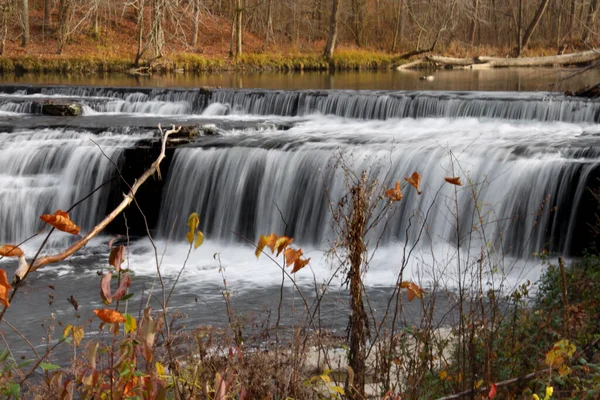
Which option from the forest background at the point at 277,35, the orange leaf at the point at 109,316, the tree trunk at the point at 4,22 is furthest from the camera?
the tree trunk at the point at 4,22

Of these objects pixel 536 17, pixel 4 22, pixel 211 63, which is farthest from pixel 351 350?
pixel 4 22

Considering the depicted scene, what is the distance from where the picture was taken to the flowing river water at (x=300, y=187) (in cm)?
917

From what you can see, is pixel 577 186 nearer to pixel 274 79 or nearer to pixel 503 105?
pixel 503 105

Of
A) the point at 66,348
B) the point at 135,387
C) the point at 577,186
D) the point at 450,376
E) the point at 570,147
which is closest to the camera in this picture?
the point at 135,387

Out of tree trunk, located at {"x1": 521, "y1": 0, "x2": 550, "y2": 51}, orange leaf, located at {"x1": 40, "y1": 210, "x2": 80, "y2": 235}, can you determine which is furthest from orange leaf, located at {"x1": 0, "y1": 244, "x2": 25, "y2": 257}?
tree trunk, located at {"x1": 521, "y1": 0, "x2": 550, "y2": 51}

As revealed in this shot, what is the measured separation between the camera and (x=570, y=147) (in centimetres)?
1181

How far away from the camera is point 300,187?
460 inches

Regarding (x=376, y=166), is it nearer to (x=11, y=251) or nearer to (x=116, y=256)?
(x=116, y=256)

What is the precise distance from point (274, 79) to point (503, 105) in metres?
11.9

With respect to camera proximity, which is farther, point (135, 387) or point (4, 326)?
point (4, 326)

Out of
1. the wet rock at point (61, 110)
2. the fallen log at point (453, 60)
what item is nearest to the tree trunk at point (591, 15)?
the fallen log at point (453, 60)

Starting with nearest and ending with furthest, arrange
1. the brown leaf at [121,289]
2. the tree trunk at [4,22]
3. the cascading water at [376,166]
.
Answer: the brown leaf at [121,289] < the cascading water at [376,166] < the tree trunk at [4,22]

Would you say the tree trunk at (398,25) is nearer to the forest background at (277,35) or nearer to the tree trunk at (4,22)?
→ the forest background at (277,35)

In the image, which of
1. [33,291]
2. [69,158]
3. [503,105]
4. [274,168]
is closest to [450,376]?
[33,291]
